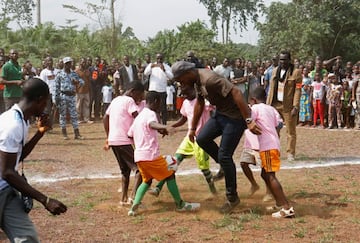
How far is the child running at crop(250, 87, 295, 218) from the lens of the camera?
6.01m

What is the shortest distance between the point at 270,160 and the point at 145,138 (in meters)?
1.47

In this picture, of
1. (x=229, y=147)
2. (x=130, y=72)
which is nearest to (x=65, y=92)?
(x=130, y=72)

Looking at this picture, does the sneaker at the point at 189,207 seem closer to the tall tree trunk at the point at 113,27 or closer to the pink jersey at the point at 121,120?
the pink jersey at the point at 121,120

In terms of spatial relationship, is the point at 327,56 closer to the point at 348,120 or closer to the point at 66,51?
the point at 348,120

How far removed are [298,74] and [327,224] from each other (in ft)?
12.6

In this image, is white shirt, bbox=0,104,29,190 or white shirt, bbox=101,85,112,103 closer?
white shirt, bbox=0,104,29,190

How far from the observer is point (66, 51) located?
29.3 m

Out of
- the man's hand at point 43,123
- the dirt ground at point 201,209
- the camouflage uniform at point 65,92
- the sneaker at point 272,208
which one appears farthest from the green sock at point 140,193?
the camouflage uniform at point 65,92

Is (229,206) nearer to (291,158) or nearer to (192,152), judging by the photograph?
(192,152)

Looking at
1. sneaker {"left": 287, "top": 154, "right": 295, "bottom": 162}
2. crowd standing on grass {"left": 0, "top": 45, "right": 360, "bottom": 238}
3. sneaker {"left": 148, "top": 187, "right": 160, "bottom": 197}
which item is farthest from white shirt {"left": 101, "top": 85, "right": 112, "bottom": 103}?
sneaker {"left": 148, "top": 187, "right": 160, "bottom": 197}

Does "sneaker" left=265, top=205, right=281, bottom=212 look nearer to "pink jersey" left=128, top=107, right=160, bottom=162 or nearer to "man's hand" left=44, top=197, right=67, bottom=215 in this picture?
"pink jersey" left=128, top=107, right=160, bottom=162

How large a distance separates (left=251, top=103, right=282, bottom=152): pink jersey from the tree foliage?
57.4ft

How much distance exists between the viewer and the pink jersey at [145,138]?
6.09m

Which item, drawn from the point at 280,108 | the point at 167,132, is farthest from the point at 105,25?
the point at 167,132
